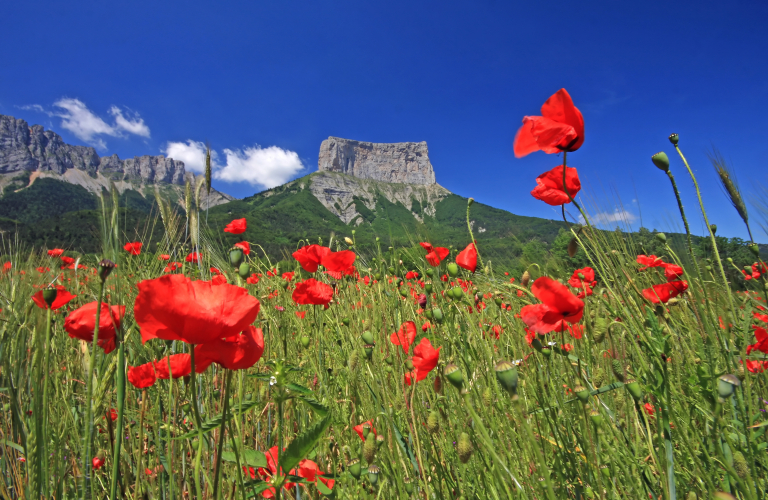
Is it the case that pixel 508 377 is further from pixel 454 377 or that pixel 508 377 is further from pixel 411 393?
pixel 411 393

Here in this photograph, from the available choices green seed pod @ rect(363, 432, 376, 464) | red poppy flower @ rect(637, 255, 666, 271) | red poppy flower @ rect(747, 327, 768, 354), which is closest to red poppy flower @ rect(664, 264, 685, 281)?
red poppy flower @ rect(637, 255, 666, 271)

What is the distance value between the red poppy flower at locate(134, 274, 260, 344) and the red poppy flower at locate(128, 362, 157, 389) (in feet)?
1.74

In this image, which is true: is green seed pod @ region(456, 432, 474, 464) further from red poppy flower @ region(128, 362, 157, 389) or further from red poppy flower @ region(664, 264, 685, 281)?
red poppy flower @ region(664, 264, 685, 281)

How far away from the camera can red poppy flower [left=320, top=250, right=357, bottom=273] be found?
1.66 meters

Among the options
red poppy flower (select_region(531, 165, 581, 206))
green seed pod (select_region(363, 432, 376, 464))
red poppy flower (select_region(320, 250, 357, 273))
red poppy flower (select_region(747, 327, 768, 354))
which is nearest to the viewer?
green seed pod (select_region(363, 432, 376, 464))

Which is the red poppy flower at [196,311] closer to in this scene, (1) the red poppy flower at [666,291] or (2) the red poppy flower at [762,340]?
(1) the red poppy flower at [666,291]

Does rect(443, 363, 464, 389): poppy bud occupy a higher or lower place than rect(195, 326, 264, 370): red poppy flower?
lower

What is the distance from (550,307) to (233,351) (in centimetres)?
70

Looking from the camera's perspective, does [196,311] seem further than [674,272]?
No

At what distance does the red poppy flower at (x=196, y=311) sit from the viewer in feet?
2.01

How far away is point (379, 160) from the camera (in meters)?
120

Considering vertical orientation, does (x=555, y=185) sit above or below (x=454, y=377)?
above

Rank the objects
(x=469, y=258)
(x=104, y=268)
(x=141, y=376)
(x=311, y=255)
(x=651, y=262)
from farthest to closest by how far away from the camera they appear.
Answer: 1. (x=311, y=255)
2. (x=651, y=262)
3. (x=469, y=258)
4. (x=141, y=376)
5. (x=104, y=268)

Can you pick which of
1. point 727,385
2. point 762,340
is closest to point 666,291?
point 762,340
